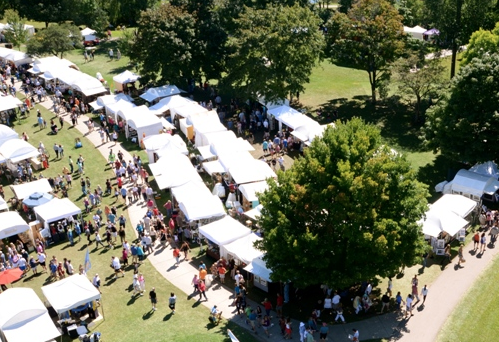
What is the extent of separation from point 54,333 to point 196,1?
34972 mm

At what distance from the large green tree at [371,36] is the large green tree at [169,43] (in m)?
12.5

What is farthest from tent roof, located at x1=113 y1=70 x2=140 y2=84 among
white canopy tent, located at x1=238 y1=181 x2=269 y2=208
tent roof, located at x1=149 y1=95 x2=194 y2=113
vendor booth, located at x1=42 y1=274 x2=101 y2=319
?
vendor booth, located at x1=42 y1=274 x2=101 y2=319

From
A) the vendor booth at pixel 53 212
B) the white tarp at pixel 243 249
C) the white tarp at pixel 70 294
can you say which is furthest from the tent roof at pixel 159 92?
the white tarp at pixel 70 294

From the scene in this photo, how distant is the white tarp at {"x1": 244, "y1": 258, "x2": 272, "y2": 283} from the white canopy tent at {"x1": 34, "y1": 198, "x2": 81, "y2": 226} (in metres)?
11.3

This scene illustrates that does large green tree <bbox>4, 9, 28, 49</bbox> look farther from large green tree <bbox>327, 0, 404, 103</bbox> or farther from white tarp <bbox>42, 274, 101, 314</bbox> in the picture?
white tarp <bbox>42, 274, 101, 314</bbox>

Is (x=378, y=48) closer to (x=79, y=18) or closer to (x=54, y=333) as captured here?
(x=54, y=333)

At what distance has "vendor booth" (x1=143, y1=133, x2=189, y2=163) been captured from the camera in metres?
38.6

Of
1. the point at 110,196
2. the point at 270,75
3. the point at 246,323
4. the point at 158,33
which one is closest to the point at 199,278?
the point at 246,323

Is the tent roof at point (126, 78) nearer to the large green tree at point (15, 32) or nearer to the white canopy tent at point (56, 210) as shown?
the large green tree at point (15, 32)

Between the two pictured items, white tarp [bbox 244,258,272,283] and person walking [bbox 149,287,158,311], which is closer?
person walking [bbox 149,287,158,311]

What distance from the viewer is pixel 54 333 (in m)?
23.5

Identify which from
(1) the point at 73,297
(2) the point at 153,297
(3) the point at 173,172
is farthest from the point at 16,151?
(2) the point at 153,297

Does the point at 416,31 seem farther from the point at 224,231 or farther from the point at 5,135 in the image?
the point at 224,231

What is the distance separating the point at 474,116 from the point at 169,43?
25478 millimetres
